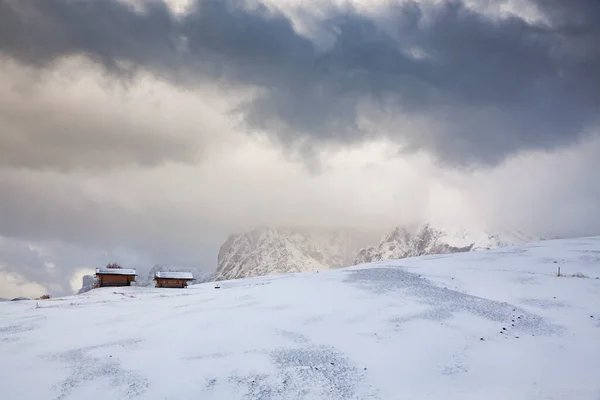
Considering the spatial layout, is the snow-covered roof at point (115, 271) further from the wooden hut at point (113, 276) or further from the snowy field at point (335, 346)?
the snowy field at point (335, 346)

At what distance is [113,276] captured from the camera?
82.5 m

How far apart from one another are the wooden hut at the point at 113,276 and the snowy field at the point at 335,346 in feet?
173

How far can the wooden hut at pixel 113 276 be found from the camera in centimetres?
8138

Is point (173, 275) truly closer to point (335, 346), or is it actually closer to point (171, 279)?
point (171, 279)

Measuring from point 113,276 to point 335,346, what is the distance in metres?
75.1

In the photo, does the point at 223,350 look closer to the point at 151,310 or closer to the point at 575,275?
the point at 151,310

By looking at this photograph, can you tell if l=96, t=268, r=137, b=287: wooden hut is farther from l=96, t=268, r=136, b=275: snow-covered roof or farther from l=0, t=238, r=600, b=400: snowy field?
l=0, t=238, r=600, b=400: snowy field

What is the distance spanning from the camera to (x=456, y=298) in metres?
26.2

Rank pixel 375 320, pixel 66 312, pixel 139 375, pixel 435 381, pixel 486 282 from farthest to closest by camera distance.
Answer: pixel 66 312 < pixel 486 282 < pixel 375 320 < pixel 139 375 < pixel 435 381

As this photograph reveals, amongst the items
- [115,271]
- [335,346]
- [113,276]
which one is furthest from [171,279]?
[335,346]

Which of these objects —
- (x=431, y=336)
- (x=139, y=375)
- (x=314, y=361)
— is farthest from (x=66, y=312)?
(x=431, y=336)

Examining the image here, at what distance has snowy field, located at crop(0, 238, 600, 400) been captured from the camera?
15.5m

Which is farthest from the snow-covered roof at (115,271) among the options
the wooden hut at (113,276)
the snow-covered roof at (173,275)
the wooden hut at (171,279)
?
the wooden hut at (171,279)

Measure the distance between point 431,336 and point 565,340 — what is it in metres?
5.97
